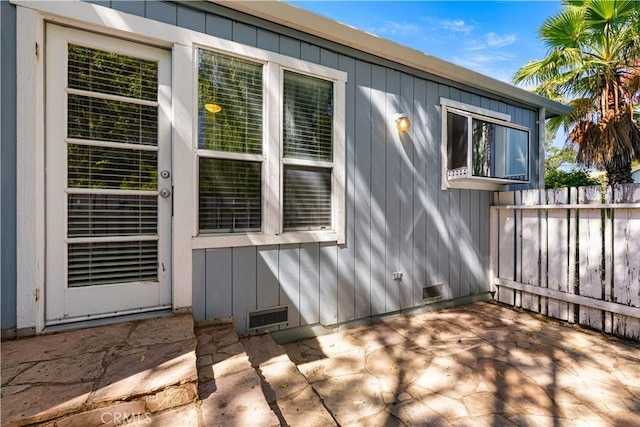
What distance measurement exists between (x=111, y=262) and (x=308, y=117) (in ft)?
6.62

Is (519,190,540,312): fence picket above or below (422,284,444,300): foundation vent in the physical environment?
above

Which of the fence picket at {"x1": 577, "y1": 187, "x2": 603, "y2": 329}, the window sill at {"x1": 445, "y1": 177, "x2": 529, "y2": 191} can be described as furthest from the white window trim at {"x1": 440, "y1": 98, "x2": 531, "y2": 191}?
the fence picket at {"x1": 577, "y1": 187, "x2": 603, "y2": 329}

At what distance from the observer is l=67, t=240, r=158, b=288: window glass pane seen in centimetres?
202

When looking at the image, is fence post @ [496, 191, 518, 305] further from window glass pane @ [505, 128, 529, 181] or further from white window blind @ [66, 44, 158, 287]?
white window blind @ [66, 44, 158, 287]

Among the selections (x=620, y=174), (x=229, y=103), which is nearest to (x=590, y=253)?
(x=620, y=174)

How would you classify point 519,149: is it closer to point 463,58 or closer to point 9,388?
point 463,58

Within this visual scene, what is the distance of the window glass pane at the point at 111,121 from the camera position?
2.02 metres

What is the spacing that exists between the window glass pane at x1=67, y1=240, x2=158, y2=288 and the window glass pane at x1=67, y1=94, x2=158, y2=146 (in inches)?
30.6

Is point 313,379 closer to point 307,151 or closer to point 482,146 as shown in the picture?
point 307,151

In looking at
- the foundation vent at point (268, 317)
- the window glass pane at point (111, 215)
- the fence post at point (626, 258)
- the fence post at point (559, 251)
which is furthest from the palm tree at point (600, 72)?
the window glass pane at point (111, 215)

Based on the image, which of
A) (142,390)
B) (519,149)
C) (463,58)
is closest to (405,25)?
(463,58)

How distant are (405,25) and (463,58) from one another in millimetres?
2263

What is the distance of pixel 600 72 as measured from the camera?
448 centimetres

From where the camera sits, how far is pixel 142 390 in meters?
1.30
